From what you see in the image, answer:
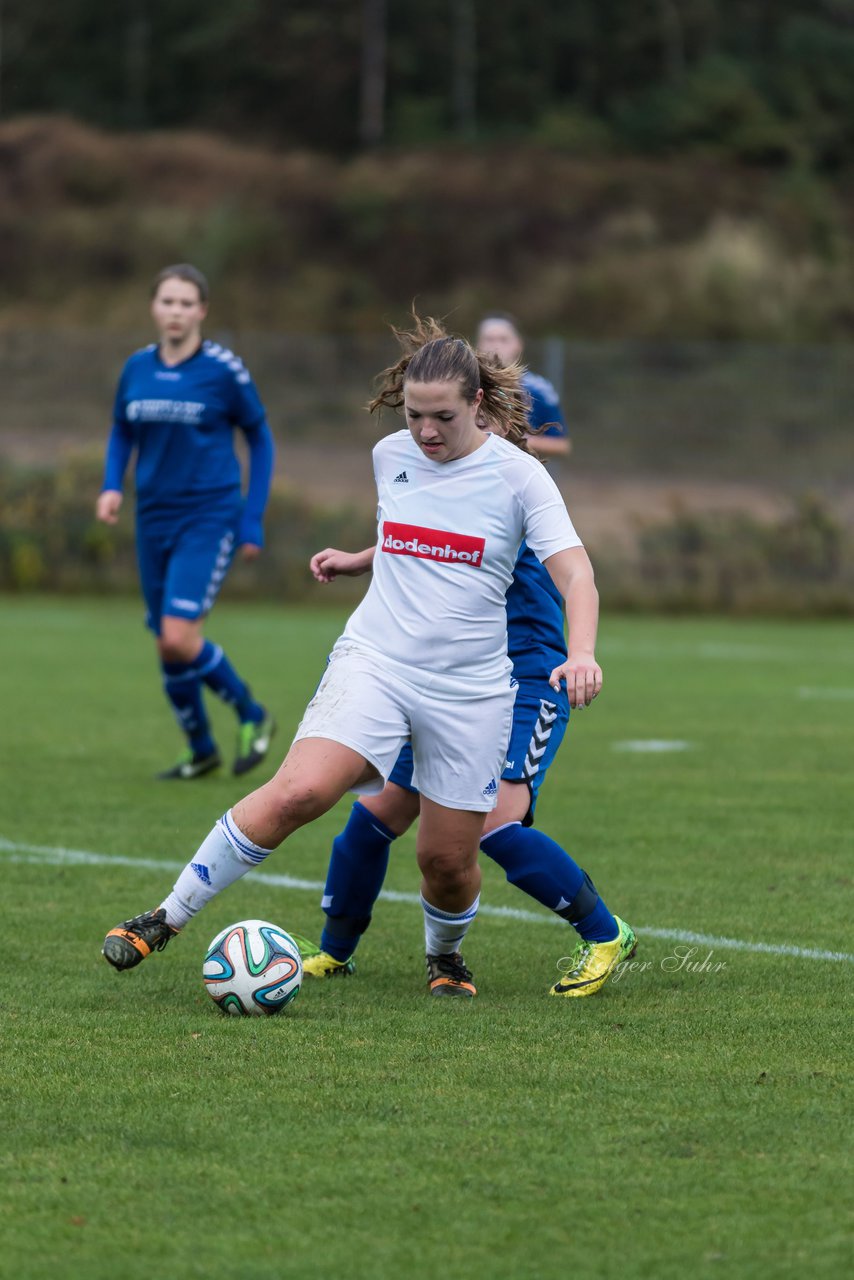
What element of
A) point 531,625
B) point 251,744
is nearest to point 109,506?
point 251,744

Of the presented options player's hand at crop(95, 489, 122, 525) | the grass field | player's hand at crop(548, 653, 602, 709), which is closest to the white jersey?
player's hand at crop(548, 653, 602, 709)

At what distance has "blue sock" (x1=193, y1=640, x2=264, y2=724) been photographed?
8.94 m

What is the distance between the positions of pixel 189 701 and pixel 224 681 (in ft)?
0.77

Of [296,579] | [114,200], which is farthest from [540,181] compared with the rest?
[296,579]

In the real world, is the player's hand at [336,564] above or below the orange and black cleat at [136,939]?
above

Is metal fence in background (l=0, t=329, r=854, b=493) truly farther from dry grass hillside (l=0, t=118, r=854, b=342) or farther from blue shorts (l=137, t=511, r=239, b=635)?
dry grass hillside (l=0, t=118, r=854, b=342)

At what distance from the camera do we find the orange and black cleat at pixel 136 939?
4.84m

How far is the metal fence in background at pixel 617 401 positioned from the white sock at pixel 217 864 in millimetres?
17462

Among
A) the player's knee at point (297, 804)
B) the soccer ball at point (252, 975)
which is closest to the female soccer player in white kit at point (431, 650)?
the player's knee at point (297, 804)

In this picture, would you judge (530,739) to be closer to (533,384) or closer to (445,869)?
(445,869)

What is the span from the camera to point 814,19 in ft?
171

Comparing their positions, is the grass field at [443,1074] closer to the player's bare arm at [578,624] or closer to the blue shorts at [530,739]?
the blue shorts at [530,739]

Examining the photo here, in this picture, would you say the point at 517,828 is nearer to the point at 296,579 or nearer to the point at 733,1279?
the point at 733,1279

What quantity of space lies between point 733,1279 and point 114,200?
44.4m
